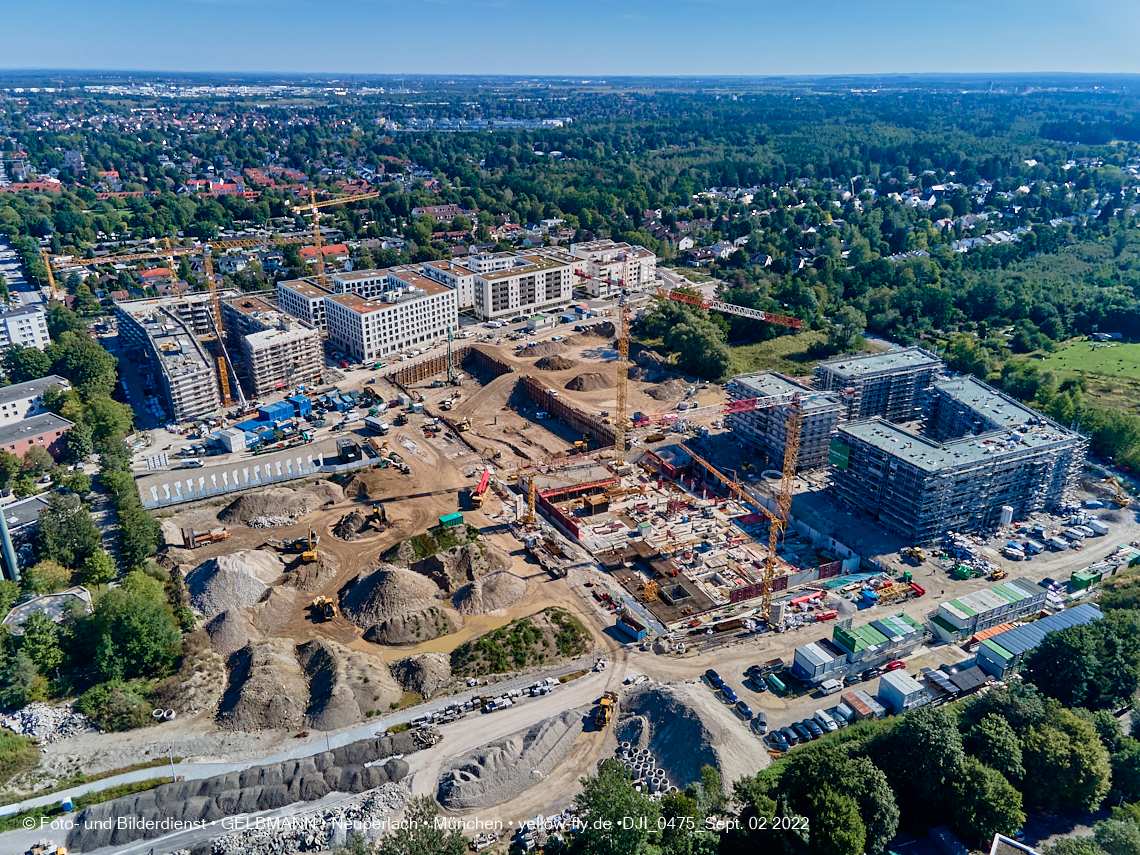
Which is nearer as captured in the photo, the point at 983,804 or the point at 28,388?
the point at 983,804

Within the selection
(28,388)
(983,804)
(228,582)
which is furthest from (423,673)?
(28,388)

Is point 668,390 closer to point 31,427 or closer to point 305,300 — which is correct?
point 305,300

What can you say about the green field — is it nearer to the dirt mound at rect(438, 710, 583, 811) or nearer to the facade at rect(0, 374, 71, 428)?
the dirt mound at rect(438, 710, 583, 811)

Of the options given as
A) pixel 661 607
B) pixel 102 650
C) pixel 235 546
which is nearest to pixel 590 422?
pixel 661 607

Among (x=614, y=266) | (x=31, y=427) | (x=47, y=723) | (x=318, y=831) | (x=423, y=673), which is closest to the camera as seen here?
(x=318, y=831)

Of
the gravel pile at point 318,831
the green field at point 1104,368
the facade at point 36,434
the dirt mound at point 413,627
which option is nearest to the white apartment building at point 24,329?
the facade at point 36,434
